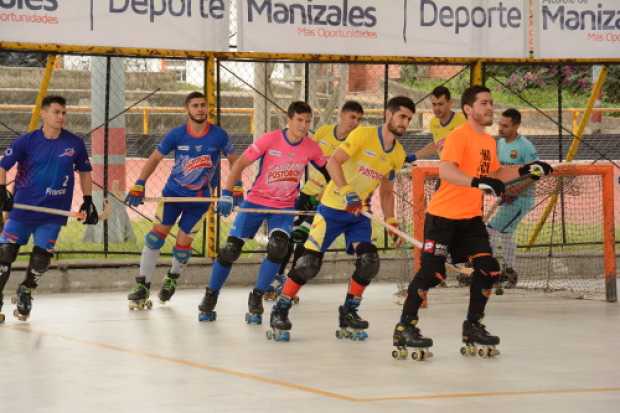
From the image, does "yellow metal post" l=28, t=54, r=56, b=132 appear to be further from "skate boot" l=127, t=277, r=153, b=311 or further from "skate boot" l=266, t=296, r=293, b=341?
"skate boot" l=266, t=296, r=293, b=341

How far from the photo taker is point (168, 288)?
13641 mm

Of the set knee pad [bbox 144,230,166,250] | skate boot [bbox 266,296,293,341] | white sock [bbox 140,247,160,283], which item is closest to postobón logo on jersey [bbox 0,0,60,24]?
knee pad [bbox 144,230,166,250]

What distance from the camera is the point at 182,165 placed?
1334cm

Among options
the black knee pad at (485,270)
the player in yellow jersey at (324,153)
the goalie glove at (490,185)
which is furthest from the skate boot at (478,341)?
the player in yellow jersey at (324,153)

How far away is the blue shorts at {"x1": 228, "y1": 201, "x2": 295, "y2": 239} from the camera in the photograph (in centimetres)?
1209

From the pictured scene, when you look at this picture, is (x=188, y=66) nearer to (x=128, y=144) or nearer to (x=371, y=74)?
(x=371, y=74)

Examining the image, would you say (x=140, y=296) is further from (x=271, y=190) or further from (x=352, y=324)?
(x=352, y=324)

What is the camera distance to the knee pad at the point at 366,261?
36.3ft

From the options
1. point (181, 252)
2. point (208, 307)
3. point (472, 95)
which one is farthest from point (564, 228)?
point (472, 95)

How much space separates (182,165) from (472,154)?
396 centimetres

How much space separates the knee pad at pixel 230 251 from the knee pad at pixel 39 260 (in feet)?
4.80

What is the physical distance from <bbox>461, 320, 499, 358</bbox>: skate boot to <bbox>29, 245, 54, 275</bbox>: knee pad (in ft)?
12.8

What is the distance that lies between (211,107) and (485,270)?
569 cm

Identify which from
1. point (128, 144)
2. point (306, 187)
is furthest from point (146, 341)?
point (128, 144)
